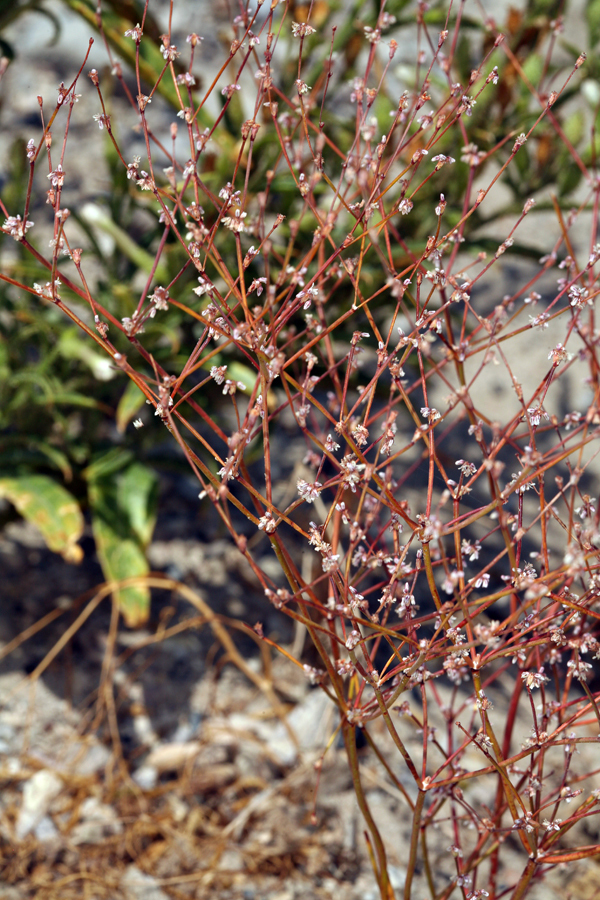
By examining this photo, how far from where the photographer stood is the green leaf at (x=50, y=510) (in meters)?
1.37

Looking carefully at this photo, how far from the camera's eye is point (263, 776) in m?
1.45

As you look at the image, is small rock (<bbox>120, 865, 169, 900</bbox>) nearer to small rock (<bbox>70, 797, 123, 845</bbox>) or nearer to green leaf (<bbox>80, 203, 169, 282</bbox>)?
small rock (<bbox>70, 797, 123, 845</bbox>)

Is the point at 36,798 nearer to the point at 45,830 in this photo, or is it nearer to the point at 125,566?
the point at 45,830

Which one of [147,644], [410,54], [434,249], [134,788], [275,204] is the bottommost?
[134,788]

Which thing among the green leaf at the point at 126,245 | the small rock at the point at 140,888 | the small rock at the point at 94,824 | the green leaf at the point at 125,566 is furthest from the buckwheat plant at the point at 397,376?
the small rock at the point at 94,824

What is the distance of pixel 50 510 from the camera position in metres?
1.40

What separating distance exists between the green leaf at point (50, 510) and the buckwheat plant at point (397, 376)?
28cm

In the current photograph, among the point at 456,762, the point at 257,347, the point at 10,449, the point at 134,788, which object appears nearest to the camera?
the point at 257,347

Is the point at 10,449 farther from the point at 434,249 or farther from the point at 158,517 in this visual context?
the point at 434,249

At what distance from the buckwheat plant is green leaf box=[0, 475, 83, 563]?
276 millimetres

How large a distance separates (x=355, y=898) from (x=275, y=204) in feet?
4.65

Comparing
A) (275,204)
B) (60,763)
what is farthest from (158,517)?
(275,204)

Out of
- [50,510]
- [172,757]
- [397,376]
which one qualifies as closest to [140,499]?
[50,510]

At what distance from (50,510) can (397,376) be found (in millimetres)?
915
